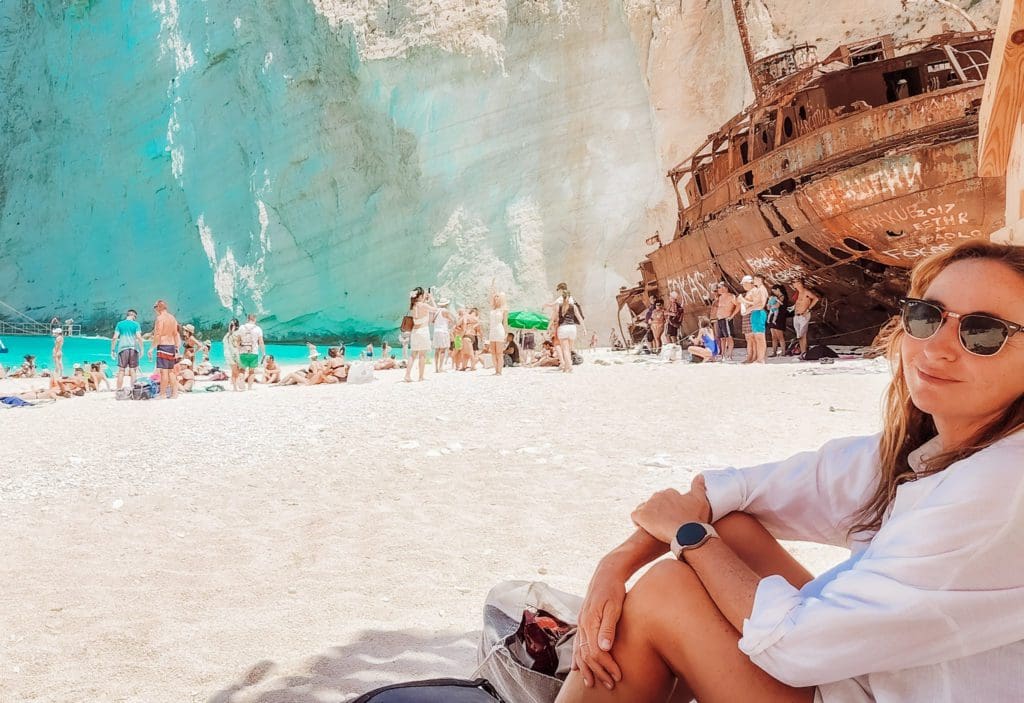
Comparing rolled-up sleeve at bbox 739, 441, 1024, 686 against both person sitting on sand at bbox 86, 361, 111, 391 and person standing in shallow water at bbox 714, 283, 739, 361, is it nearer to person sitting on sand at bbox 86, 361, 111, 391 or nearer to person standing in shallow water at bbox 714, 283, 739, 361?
person standing in shallow water at bbox 714, 283, 739, 361

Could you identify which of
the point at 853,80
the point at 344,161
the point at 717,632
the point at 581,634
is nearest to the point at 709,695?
the point at 717,632

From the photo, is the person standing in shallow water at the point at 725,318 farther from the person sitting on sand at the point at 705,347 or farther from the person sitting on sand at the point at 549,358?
the person sitting on sand at the point at 549,358

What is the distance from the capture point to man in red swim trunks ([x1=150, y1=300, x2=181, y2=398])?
9.47 m

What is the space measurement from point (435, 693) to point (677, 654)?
23.7 inches

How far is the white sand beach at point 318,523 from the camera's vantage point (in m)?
2.18

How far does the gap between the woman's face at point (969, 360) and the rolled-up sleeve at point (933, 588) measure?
0.13 meters

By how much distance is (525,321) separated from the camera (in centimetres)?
Answer: 1809

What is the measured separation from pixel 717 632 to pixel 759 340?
34.0 ft

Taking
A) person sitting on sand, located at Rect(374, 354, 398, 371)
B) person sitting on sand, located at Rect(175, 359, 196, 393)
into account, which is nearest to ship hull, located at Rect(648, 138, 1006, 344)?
person sitting on sand, located at Rect(374, 354, 398, 371)

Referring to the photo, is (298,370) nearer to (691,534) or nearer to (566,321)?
(566,321)

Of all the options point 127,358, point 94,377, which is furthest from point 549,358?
point 94,377

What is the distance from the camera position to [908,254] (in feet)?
34.7

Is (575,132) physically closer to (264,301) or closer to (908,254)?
(264,301)

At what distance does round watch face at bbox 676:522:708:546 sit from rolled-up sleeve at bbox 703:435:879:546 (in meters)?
0.16
